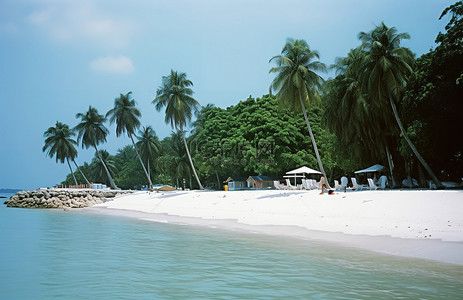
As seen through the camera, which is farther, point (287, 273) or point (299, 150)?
point (299, 150)

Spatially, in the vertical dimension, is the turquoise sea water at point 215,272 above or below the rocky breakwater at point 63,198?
below

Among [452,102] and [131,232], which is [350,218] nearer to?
[131,232]

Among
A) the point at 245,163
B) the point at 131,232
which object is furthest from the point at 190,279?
the point at 245,163

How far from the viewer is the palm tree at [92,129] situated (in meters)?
58.9

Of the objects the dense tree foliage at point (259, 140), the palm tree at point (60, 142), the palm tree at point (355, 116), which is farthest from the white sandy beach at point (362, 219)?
the palm tree at point (60, 142)

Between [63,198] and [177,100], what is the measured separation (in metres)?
16.1

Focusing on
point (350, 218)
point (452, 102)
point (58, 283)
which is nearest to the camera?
point (58, 283)

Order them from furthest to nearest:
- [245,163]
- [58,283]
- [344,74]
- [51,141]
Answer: [51,141] → [245,163] → [344,74] → [58,283]

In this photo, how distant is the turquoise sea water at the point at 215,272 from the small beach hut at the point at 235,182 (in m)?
28.3

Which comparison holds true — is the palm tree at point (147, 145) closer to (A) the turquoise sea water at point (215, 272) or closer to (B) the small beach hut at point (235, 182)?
(B) the small beach hut at point (235, 182)

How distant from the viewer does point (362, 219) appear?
1505 centimetres

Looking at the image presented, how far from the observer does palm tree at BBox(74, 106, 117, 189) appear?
5888 cm

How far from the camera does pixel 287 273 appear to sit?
27.5 ft

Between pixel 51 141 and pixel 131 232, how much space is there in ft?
181
